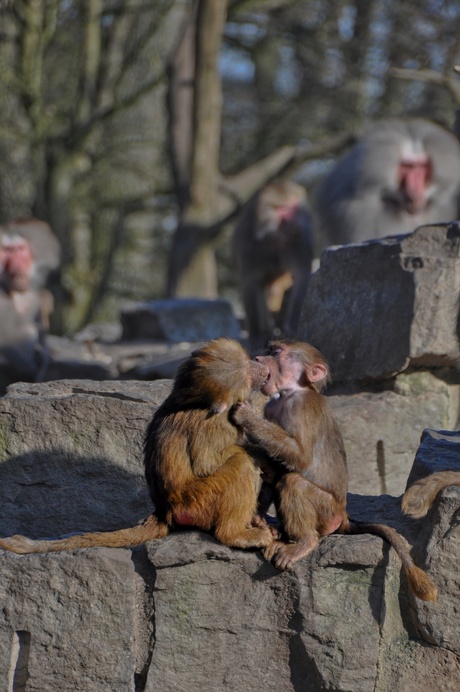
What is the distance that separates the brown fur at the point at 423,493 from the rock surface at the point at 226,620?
0.12ft

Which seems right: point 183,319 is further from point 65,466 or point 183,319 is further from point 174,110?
point 65,466

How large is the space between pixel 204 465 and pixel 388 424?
1441 millimetres

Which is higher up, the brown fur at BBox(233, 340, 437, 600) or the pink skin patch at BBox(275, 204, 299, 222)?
the pink skin patch at BBox(275, 204, 299, 222)

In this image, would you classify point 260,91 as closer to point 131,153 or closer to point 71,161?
point 131,153

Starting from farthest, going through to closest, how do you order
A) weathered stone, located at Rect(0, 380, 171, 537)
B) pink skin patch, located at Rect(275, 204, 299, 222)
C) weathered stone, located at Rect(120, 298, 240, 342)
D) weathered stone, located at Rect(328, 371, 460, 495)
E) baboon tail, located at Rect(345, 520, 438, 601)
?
1. pink skin patch, located at Rect(275, 204, 299, 222)
2. weathered stone, located at Rect(120, 298, 240, 342)
3. weathered stone, located at Rect(328, 371, 460, 495)
4. weathered stone, located at Rect(0, 380, 171, 537)
5. baboon tail, located at Rect(345, 520, 438, 601)

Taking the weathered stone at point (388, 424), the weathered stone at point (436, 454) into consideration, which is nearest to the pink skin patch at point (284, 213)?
the weathered stone at point (388, 424)

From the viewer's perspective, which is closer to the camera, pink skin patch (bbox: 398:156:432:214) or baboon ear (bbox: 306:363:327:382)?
baboon ear (bbox: 306:363:327:382)

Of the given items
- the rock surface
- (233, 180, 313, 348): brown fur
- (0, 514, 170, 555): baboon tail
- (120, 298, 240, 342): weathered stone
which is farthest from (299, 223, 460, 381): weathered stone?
(120, 298, 240, 342): weathered stone

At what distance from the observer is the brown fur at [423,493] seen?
348cm

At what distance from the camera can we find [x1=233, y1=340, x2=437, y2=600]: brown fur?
136 inches

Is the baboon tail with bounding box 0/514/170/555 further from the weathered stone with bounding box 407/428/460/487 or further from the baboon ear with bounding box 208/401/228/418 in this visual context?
the weathered stone with bounding box 407/428/460/487

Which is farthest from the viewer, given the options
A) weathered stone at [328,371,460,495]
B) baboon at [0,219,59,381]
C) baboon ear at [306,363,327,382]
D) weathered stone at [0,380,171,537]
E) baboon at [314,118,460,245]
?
baboon at [0,219,59,381]

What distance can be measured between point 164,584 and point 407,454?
5.39 ft

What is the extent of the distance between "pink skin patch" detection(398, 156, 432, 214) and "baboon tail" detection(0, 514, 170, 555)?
5.18m
